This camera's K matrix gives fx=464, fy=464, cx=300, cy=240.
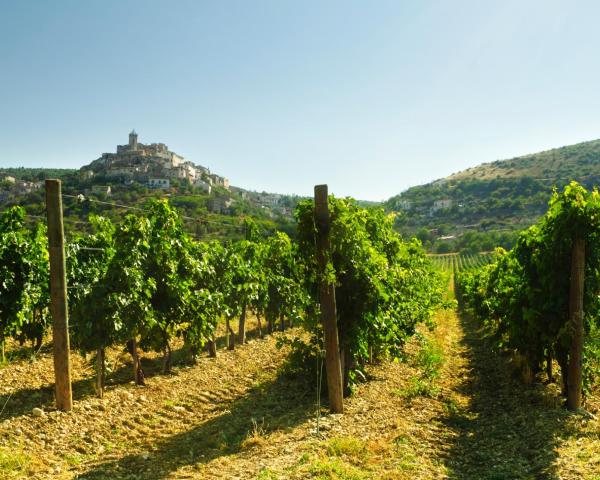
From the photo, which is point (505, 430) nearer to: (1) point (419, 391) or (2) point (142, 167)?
(1) point (419, 391)

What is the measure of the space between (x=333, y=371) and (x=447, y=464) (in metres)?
3.04

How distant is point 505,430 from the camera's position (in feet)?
33.4

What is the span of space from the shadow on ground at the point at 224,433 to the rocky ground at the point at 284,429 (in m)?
0.04

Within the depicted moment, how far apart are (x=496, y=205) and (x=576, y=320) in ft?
490

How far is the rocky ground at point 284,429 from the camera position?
7852mm

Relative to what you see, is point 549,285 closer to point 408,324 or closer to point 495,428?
point 495,428

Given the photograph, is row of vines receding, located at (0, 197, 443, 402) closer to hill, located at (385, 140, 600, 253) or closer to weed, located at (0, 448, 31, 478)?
weed, located at (0, 448, 31, 478)

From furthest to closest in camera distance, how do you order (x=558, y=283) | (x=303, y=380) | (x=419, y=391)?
1. (x=303, y=380)
2. (x=419, y=391)
3. (x=558, y=283)

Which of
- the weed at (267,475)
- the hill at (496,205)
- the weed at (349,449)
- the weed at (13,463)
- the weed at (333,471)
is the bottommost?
the weed at (349,449)

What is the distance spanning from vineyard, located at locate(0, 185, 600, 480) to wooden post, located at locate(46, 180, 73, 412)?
0.21 m

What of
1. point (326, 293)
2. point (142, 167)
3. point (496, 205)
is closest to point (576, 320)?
point (326, 293)

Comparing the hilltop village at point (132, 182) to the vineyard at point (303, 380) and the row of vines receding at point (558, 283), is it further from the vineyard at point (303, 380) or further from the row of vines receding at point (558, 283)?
the row of vines receding at point (558, 283)

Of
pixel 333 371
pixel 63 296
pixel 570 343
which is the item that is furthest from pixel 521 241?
pixel 63 296

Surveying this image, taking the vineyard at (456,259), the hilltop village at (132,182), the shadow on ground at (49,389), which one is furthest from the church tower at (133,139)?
the shadow on ground at (49,389)
